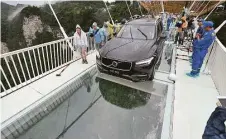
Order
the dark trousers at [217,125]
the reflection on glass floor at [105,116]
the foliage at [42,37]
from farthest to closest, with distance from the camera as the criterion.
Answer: the foliage at [42,37] < the reflection on glass floor at [105,116] < the dark trousers at [217,125]

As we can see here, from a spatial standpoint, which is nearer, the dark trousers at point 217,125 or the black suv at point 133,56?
the dark trousers at point 217,125

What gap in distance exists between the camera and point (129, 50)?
4.19m

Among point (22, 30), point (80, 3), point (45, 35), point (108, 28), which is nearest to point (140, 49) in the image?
point (108, 28)

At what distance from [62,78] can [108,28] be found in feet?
13.3

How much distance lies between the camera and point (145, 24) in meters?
5.27

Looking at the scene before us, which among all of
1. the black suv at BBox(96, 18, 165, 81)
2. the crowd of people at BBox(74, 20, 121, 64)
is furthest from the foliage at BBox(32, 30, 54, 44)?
the black suv at BBox(96, 18, 165, 81)

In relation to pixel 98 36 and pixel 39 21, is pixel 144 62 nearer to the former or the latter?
pixel 98 36

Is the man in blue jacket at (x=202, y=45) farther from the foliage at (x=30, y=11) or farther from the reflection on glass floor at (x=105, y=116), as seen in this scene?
the foliage at (x=30, y=11)

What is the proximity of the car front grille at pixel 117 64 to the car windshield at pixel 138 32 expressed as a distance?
1.31 m

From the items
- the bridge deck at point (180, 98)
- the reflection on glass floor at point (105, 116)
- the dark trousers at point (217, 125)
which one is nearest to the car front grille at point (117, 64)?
the reflection on glass floor at point (105, 116)

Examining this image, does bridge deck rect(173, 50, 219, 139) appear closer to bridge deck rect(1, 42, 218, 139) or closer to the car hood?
bridge deck rect(1, 42, 218, 139)

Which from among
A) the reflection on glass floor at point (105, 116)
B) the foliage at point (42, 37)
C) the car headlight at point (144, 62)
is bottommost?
the foliage at point (42, 37)

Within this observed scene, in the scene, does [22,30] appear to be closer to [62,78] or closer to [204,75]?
[62,78]

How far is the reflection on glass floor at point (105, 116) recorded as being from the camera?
282 centimetres
